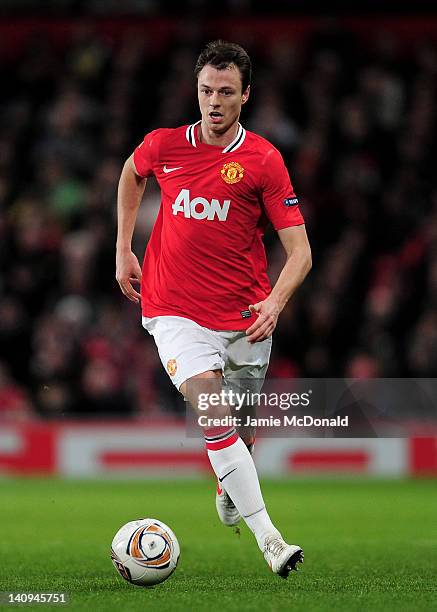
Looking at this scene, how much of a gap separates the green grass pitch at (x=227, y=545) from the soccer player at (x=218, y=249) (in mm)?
556

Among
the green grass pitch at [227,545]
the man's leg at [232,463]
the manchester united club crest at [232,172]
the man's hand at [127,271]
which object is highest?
the manchester united club crest at [232,172]

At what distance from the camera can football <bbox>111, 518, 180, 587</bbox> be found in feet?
19.0

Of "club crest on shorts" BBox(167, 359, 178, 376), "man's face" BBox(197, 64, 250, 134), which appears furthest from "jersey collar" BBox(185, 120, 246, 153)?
"club crest on shorts" BBox(167, 359, 178, 376)

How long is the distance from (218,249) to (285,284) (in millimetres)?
504

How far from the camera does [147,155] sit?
6.42 meters

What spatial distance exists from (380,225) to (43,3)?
549 cm

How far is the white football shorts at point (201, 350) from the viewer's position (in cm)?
603

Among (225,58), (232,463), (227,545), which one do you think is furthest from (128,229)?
(227,545)

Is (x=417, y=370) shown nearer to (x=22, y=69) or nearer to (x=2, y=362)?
(x=2, y=362)

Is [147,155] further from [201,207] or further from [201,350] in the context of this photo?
[201,350]

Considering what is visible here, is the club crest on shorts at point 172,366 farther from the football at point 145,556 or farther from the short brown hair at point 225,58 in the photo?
the short brown hair at point 225,58

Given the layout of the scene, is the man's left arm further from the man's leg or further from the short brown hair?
the short brown hair

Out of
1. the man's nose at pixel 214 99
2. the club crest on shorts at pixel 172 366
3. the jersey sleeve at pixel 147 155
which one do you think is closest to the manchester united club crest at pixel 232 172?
the man's nose at pixel 214 99

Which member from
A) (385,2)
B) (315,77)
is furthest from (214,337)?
(385,2)
